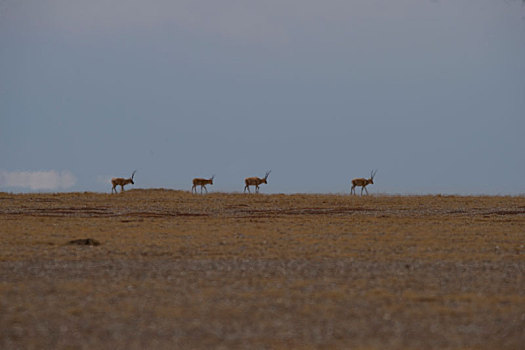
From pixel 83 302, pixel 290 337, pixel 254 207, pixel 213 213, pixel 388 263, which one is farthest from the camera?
pixel 254 207

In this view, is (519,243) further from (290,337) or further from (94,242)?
(290,337)

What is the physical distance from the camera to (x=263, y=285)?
49.9ft

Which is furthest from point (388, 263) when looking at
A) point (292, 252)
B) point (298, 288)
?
point (298, 288)

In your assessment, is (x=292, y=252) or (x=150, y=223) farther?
(x=150, y=223)

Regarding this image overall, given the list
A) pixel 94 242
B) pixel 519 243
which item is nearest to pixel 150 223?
pixel 94 242

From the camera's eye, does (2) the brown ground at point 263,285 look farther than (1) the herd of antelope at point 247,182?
No

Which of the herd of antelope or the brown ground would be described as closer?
the brown ground

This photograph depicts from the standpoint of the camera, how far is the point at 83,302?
13.3 meters

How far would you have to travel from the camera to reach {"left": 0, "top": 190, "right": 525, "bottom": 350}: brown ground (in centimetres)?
1073

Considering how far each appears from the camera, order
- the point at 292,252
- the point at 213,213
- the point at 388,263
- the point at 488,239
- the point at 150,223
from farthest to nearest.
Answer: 1. the point at 213,213
2. the point at 150,223
3. the point at 488,239
4. the point at 292,252
5. the point at 388,263

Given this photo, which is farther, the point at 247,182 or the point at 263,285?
the point at 247,182

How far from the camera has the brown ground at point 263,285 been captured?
35.2 feet

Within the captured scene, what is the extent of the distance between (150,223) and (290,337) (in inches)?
933

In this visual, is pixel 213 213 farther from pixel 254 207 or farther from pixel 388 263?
pixel 388 263
